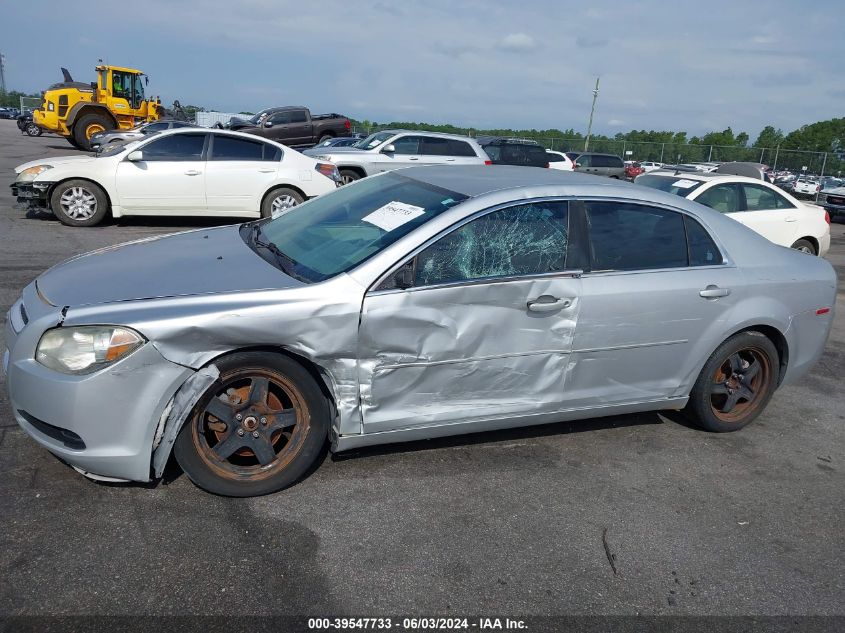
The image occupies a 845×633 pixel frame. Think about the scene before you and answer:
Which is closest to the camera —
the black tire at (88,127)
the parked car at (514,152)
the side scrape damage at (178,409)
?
the side scrape damage at (178,409)

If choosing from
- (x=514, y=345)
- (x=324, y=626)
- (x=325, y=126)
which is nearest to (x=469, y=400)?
(x=514, y=345)

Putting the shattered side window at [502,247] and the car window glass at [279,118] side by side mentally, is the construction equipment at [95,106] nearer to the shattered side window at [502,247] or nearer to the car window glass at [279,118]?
the car window glass at [279,118]

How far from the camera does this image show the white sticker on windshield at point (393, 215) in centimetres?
375

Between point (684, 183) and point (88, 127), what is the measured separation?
77.5ft

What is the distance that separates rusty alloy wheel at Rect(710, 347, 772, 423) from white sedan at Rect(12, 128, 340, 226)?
26.1ft

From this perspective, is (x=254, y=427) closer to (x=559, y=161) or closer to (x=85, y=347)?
(x=85, y=347)

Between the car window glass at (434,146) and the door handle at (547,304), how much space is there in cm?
1223

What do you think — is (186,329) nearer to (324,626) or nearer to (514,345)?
(324,626)

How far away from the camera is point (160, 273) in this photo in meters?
3.51

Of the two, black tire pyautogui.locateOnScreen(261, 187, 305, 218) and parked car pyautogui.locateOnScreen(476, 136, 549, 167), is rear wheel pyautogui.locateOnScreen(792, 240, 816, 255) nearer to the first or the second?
black tire pyautogui.locateOnScreen(261, 187, 305, 218)

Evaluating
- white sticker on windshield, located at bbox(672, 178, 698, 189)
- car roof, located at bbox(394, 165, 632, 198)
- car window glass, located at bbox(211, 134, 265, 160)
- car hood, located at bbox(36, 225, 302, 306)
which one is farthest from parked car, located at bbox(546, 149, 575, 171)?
car hood, located at bbox(36, 225, 302, 306)

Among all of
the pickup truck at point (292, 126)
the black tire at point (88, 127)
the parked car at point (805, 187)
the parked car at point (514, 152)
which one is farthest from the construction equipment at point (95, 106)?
the parked car at point (805, 187)

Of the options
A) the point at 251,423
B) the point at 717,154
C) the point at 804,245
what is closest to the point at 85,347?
the point at 251,423

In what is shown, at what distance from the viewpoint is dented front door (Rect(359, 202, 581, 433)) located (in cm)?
342
